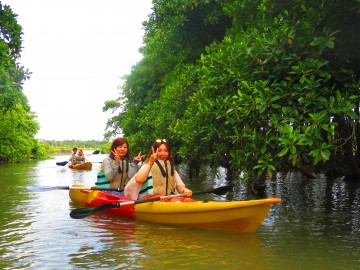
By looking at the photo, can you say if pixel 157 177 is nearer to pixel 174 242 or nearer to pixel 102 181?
pixel 174 242

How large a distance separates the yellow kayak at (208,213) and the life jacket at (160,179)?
35cm

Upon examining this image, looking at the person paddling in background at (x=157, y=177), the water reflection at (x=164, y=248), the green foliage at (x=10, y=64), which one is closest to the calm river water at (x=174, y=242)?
the water reflection at (x=164, y=248)

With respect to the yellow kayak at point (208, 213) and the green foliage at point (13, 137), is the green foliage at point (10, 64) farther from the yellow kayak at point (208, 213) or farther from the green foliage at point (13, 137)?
the green foliage at point (13, 137)

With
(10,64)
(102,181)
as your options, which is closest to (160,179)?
(102,181)

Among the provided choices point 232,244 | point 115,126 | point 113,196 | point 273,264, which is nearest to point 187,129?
point 113,196

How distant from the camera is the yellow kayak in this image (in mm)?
6578

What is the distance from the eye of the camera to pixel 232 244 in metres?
6.46

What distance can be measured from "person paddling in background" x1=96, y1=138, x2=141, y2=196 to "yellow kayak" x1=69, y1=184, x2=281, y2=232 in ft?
4.35

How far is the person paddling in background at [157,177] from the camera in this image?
25.7 feet

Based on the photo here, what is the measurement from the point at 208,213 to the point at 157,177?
1479 mm

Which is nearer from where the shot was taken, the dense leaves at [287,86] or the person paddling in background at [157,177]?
the dense leaves at [287,86]

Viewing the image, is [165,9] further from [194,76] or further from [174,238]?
[174,238]

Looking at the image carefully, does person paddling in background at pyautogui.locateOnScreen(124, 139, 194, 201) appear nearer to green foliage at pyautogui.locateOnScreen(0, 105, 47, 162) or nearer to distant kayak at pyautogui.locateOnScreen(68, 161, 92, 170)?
distant kayak at pyautogui.locateOnScreen(68, 161, 92, 170)

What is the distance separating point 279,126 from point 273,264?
1965mm
